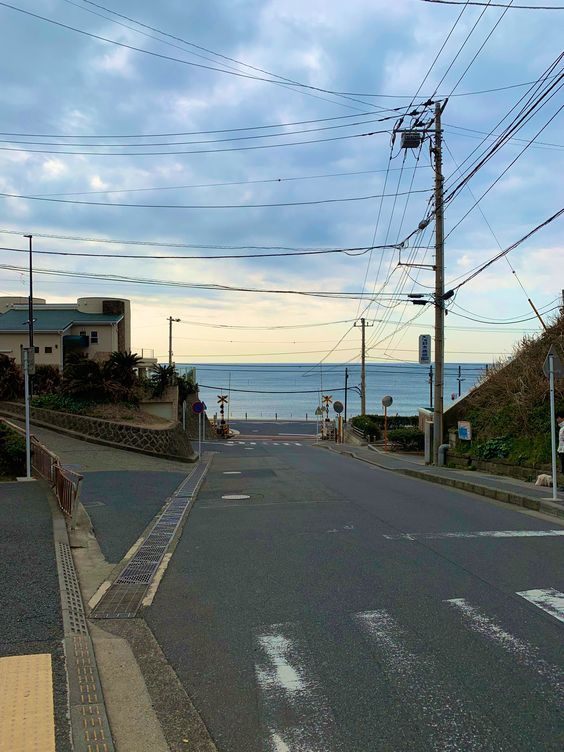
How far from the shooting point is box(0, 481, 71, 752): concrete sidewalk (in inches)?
144

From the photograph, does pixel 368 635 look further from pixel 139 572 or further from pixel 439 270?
pixel 439 270

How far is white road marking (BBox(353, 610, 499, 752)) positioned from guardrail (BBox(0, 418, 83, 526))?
573 centimetres

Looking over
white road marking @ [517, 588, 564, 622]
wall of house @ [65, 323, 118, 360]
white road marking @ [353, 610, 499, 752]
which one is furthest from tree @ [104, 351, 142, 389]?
white road marking @ [353, 610, 499, 752]

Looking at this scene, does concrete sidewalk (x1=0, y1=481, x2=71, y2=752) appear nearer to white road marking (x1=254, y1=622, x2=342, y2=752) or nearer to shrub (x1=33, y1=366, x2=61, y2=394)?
white road marking (x1=254, y1=622, x2=342, y2=752)

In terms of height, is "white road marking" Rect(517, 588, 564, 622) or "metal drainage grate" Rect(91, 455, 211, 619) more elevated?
"white road marking" Rect(517, 588, 564, 622)

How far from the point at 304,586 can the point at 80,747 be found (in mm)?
3467

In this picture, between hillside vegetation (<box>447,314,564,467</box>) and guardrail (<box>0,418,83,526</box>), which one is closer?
guardrail (<box>0,418,83,526</box>)

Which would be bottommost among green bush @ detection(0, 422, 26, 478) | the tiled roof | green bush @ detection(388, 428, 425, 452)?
green bush @ detection(388, 428, 425, 452)

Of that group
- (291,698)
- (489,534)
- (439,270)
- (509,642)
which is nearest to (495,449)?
(439,270)

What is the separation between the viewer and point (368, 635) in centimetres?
521

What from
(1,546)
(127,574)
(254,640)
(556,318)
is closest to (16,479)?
(1,546)

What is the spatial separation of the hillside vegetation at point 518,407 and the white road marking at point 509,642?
12.0 m

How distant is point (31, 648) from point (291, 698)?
Answer: 82.3 inches

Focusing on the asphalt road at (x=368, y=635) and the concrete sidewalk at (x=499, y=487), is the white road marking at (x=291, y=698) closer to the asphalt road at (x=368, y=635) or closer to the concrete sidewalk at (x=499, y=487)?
the asphalt road at (x=368, y=635)
